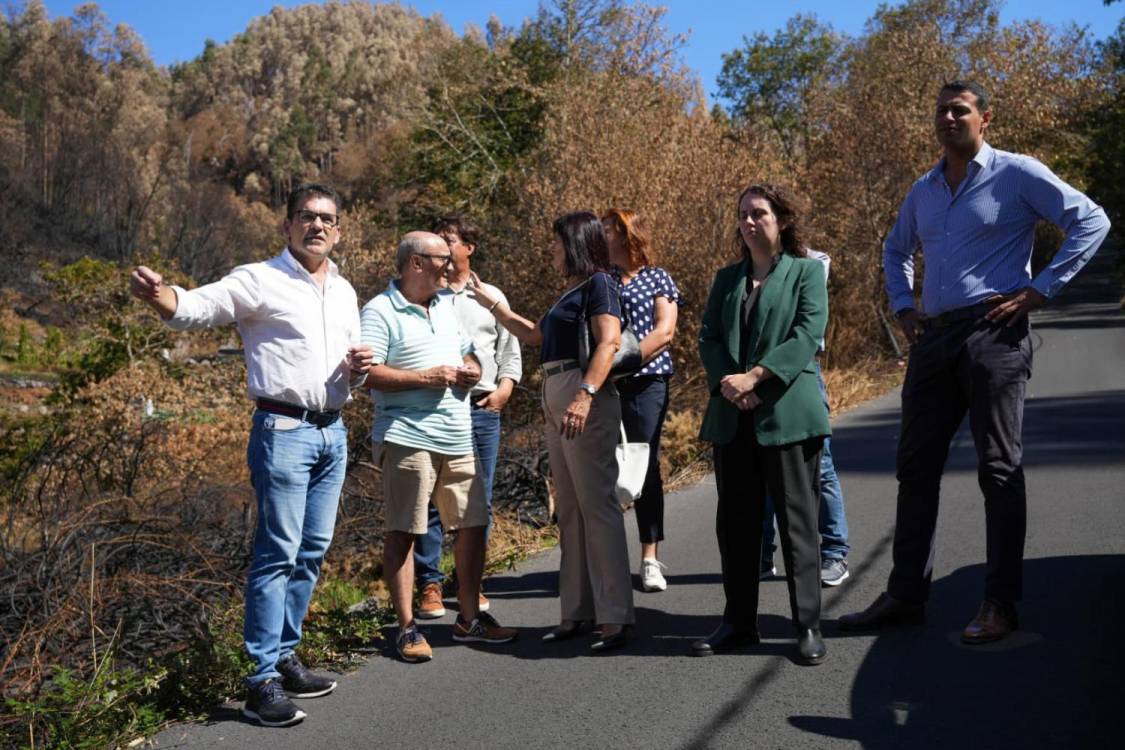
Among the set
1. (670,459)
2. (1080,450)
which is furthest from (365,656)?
(1080,450)

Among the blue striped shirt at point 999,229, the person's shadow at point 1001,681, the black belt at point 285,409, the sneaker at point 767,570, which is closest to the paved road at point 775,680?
the person's shadow at point 1001,681

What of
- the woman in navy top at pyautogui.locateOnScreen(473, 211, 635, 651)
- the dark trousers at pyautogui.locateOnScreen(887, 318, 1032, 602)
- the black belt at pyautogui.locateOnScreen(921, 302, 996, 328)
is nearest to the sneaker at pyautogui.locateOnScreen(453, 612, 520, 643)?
the woman in navy top at pyautogui.locateOnScreen(473, 211, 635, 651)

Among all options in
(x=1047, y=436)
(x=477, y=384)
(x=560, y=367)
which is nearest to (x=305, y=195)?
(x=560, y=367)

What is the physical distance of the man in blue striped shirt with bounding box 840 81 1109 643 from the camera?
5.05 meters

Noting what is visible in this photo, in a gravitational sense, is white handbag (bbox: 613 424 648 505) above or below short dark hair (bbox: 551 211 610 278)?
below

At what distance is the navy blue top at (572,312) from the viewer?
18.0 feet

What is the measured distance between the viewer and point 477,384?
640cm

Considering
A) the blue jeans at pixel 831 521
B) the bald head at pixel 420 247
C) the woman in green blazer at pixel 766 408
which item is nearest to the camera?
the woman in green blazer at pixel 766 408

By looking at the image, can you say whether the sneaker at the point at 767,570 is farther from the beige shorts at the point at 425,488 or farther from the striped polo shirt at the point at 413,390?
the striped polo shirt at the point at 413,390

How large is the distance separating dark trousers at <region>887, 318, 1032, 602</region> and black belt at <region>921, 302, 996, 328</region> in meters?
0.02

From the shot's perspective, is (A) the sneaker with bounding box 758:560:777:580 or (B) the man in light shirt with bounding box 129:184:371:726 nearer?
(B) the man in light shirt with bounding box 129:184:371:726

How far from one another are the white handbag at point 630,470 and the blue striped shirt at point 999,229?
1.48m

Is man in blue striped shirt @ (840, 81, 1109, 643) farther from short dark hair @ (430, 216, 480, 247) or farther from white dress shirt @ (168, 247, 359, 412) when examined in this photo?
white dress shirt @ (168, 247, 359, 412)

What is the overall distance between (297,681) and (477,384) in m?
1.98
